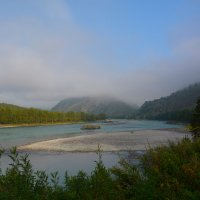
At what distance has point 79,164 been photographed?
38625 mm

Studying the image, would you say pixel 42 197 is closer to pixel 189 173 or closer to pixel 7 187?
pixel 7 187

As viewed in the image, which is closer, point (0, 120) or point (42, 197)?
point (42, 197)

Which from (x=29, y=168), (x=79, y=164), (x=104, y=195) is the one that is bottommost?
(x=79, y=164)

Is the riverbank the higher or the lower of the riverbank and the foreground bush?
the lower

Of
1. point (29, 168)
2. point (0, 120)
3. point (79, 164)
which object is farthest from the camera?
point (0, 120)

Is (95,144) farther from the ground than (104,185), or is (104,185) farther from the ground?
(104,185)

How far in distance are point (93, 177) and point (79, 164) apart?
96.1 ft

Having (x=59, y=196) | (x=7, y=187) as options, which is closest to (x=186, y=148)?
(x=59, y=196)

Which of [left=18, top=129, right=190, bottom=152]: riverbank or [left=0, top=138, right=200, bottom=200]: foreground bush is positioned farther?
[left=18, top=129, right=190, bottom=152]: riverbank

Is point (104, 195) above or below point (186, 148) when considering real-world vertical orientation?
below

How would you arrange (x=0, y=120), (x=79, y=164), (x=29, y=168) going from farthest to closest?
(x=0, y=120) < (x=79, y=164) < (x=29, y=168)

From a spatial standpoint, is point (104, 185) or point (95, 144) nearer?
point (104, 185)

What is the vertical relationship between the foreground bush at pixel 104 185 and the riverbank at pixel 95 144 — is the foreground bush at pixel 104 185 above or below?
above

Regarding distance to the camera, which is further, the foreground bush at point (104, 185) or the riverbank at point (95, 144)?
the riverbank at point (95, 144)
